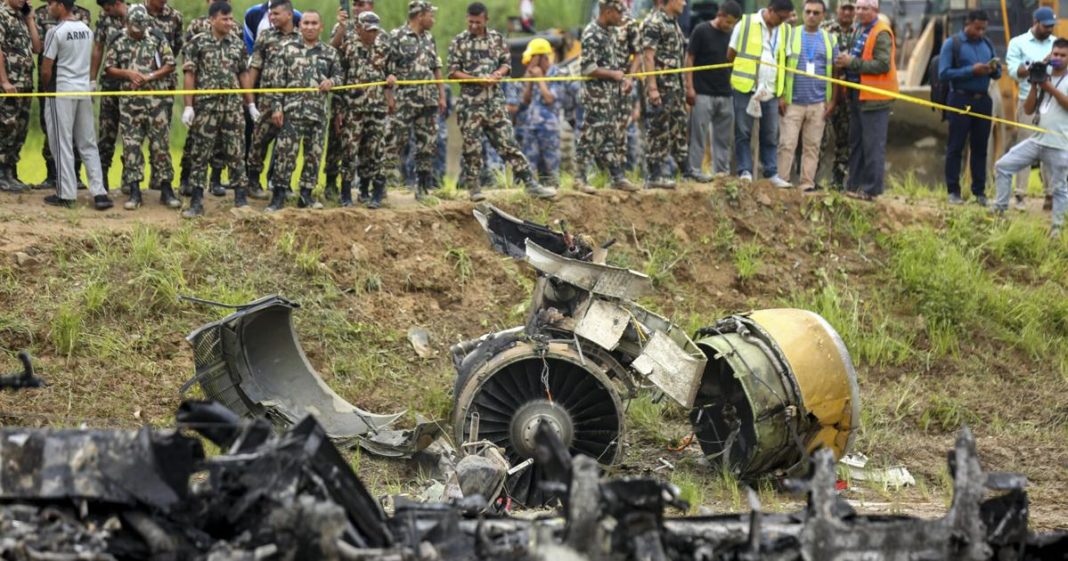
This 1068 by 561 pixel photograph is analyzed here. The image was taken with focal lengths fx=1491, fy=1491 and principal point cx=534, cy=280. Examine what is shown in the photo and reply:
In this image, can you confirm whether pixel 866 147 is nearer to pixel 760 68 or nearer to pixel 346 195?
pixel 760 68

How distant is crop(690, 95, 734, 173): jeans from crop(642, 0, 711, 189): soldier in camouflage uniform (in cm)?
18

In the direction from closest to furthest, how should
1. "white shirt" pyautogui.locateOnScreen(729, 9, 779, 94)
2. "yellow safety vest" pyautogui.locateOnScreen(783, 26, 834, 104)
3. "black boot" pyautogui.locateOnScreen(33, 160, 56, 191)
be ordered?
1. "black boot" pyautogui.locateOnScreen(33, 160, 56, 191)
2. "white shirt" pyautogui.locateOnScreen(729, 9, 779, 94)
3. "yellow safety vest" pyautogui.locateOnScreen(783, 26, 834, 104)

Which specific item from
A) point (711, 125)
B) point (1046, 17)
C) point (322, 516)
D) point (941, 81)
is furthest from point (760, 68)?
point (322, 516)

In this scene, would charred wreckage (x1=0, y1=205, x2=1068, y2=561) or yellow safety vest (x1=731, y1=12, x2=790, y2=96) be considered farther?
yellow safety vest (x1=731, y1=12, x2=790, y2=96)

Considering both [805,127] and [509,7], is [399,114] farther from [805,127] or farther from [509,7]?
[509,7]

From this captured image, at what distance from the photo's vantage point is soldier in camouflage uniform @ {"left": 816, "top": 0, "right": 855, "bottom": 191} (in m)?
15.6

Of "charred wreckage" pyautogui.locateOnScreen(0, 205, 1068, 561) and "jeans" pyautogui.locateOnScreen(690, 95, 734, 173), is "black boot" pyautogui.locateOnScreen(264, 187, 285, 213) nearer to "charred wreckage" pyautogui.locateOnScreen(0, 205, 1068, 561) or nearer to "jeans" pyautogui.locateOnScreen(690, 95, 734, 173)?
"jeans" pyautogui.locateOnScreen(690, 95, 734, 173)

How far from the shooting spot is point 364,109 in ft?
45.0

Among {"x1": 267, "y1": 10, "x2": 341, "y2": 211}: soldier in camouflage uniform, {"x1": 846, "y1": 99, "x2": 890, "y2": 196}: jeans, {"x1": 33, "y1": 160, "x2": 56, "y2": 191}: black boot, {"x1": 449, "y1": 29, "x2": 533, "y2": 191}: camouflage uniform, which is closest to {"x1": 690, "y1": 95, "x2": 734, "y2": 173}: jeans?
{"x1": 846, "y1": 99, "x2": 890, "y2": 196}: jeans

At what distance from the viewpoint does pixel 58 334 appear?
11.7 meters

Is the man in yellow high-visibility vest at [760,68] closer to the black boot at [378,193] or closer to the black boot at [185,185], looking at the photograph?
the black boot at [378,193]

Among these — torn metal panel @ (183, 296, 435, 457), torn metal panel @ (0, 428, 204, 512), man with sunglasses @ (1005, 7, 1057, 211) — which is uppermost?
man with sunglasses @ (1005, 7, 1057, 211)

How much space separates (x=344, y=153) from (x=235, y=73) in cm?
121

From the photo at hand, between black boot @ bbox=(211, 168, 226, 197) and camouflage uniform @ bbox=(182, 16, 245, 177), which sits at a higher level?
camouflage uniform @ bbox=(182, 16, 245, 177)
